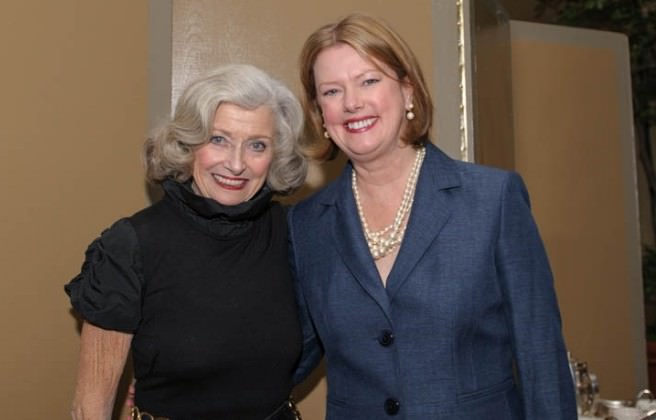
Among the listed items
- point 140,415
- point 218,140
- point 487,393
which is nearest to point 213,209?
point 218,140

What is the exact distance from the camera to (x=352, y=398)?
1.89 m

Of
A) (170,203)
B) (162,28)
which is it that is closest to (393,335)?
(170,203)

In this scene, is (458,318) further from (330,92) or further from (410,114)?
(330,92)

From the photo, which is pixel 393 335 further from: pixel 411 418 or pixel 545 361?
pixel 545 361

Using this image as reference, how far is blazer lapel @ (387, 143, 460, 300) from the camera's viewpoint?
1.82m

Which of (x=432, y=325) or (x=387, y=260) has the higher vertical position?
(x=387, y=260)

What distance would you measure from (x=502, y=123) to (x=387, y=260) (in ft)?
6.67

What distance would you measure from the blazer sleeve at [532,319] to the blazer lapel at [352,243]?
11.4 inches

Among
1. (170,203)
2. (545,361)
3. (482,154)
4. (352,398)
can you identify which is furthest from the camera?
(482,154)

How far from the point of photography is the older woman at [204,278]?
6.30 feet

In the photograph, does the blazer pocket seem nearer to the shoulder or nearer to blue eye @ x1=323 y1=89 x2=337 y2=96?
the shoulder

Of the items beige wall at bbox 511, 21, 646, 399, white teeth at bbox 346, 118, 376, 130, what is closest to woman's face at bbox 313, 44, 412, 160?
white teeth at bbox 346, 118, 376, 130

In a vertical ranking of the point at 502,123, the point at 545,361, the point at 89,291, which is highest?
the point at 502,123

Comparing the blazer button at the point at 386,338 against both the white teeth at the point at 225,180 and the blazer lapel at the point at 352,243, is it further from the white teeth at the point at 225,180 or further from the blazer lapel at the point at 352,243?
the white teeth at the point at 225,180
